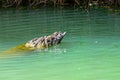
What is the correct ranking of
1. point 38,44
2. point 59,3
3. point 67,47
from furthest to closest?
point 59,3 → point 38,44 → point 67,47

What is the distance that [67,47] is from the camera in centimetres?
1019

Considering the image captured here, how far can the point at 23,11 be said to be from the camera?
18.7m

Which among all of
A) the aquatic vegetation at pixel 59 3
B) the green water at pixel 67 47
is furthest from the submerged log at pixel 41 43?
the aquatic vegetation at pixel 59 3

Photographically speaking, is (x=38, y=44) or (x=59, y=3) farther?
(x=59, y=3)

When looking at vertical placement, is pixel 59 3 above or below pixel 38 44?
below

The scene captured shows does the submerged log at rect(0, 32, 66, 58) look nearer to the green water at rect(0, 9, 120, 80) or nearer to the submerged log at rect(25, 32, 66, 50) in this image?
the submerged log at rect(25, 32, 66, 50)

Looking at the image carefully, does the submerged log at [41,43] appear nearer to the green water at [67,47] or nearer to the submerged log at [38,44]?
the submerged log at [38,44]

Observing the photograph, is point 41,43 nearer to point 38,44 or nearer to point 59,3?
point 38,44

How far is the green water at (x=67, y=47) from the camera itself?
7.69m

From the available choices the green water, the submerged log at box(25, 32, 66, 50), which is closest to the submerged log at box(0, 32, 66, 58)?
the submerged log at box(25, 32, 66, 50)

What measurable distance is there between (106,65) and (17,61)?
1.85 metres

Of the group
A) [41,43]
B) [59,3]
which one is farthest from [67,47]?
[59,3]

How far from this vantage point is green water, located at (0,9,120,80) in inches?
303

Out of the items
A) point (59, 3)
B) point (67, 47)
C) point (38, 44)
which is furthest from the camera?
point (59, 3)
